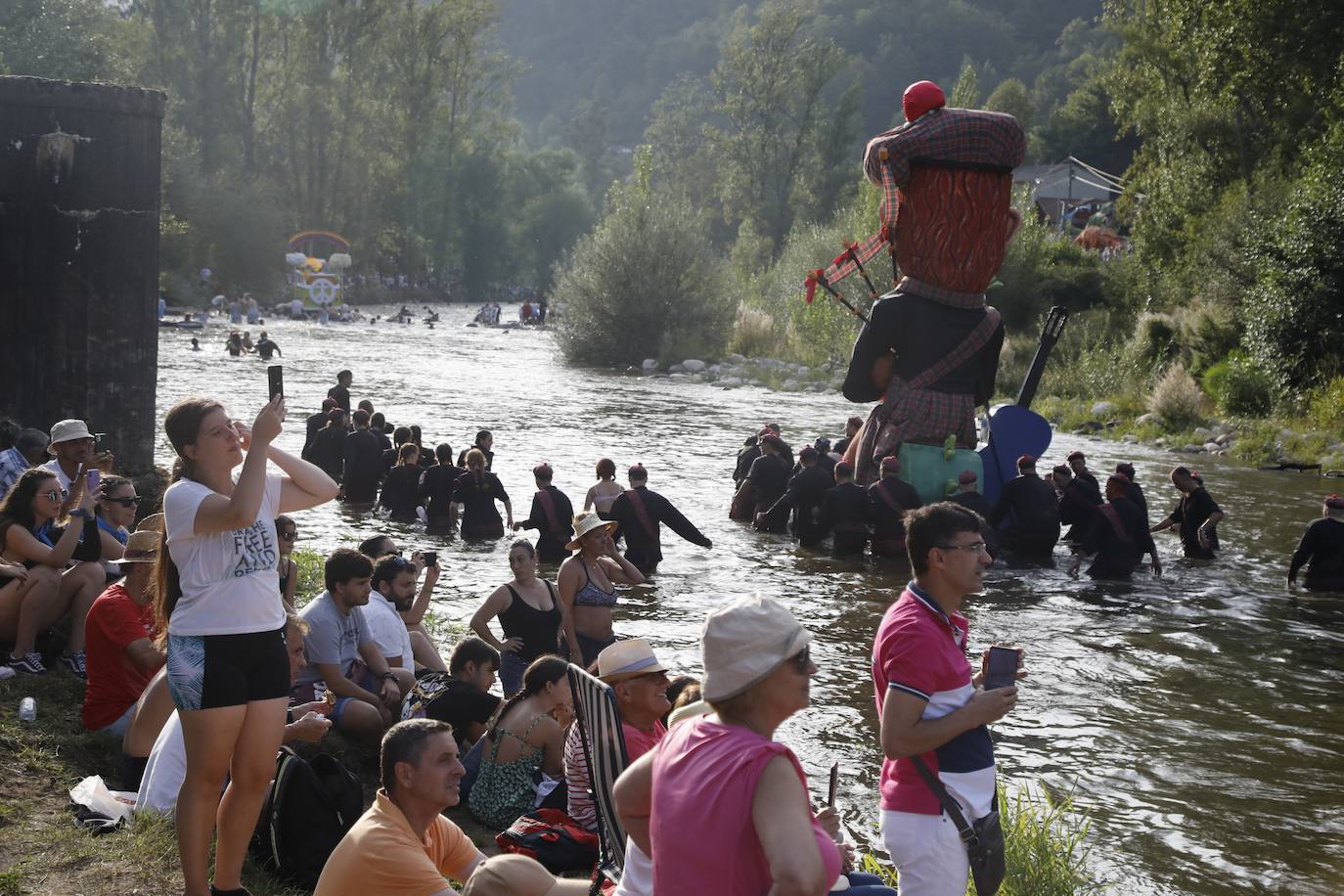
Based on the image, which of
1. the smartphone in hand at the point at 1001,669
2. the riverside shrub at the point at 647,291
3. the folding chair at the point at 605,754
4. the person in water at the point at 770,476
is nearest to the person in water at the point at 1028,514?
the person in water at the point at 770,476

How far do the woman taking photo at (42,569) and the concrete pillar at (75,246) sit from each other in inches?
136

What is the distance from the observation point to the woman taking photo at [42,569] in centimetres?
779

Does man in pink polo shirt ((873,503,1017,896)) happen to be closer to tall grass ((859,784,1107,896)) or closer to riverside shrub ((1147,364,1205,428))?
tall grass ((859,784,1107,896))

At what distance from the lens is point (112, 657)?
6.95 meters

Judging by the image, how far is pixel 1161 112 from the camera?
37.3 m

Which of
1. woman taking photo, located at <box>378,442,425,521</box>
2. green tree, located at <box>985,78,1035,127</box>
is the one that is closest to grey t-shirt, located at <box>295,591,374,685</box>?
woman taking photo, located at <box>378,442,425,521</box>

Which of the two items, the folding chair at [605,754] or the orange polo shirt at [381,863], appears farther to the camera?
the folding chair at [605,754]

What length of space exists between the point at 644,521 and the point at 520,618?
460 cm

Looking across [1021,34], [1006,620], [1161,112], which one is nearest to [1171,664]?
[1006,620]

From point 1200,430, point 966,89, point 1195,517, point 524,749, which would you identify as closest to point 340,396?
point 1195,517

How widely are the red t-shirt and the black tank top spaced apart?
8.61 feet

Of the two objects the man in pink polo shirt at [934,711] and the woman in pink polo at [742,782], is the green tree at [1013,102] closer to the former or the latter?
the man in pink polo shirt at [934,711]

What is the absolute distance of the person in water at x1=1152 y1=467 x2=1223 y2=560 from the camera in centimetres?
1480

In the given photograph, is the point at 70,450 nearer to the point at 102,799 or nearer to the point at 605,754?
the point at 102,799
